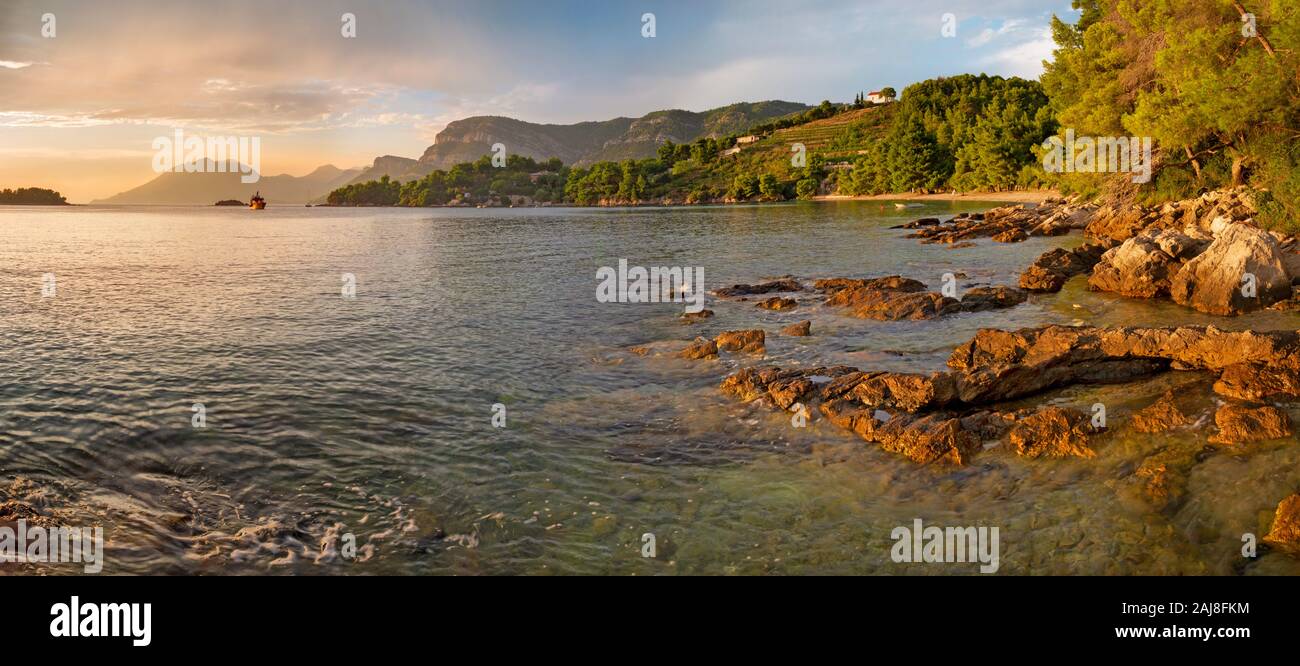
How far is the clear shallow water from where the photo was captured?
10508mm

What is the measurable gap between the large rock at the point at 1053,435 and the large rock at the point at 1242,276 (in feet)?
51.4

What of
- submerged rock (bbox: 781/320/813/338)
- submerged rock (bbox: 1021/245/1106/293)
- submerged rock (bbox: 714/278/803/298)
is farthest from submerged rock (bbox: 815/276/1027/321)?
submerged rock (bbox: 781/320/813/338)

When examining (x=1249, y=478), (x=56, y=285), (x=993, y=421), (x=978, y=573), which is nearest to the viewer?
(x=978, y=573)

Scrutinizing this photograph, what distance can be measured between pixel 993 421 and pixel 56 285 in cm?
5130

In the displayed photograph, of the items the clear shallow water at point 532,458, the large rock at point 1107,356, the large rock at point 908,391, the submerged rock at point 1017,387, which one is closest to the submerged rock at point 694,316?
the clear shallow water at point 532,458

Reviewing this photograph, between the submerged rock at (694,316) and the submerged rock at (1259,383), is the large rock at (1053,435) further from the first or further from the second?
the submerged rock at (694,316)

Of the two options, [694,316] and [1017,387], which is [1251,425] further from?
[694,316]

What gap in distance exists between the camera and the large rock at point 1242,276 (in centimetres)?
2425

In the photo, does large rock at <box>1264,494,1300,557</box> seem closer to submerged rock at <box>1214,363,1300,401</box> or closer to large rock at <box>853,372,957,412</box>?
submerged rock at <box>1214,363,1300,401</box>

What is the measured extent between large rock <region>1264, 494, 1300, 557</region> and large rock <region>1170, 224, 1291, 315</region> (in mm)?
18357
